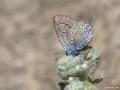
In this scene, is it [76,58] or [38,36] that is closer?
[76,58]

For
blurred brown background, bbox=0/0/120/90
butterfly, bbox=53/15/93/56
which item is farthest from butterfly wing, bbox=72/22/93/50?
blurred brown background, bbox=0/0/120/90

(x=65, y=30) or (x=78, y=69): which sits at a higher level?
(x=65, y=30)

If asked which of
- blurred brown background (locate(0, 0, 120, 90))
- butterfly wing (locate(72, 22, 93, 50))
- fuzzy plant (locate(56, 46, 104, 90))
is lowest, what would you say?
fuzzy plant (locate(56, 46, 104, 90))

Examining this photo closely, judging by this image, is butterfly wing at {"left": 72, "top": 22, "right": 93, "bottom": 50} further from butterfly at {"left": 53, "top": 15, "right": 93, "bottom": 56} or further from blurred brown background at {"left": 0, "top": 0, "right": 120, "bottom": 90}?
blurred brown background at {"left": 0, "top": 0, "right": 120, "bottom": 90}

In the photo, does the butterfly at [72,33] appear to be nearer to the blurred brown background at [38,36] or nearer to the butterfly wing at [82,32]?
the butterfly wing at [82,32]

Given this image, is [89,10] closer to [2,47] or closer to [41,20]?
[41,20]

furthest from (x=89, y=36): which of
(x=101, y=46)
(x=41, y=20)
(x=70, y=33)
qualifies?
(x=41, y=20)

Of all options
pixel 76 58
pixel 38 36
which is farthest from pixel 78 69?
pixel 38 36

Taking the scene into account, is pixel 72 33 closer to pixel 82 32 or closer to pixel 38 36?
pixel 82 32
